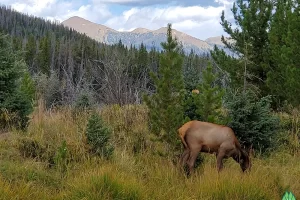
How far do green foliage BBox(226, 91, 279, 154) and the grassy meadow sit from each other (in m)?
0.40

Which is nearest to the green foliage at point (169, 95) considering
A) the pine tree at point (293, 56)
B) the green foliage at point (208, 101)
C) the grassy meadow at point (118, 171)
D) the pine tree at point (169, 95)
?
the pine tree at point (169, 95)

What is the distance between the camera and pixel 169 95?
8.02m

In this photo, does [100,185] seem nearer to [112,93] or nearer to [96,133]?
[96,133]

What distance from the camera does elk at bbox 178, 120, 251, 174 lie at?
6832 mm

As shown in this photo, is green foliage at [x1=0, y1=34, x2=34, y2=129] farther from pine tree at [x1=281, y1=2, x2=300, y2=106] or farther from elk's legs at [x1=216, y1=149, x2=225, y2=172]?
pine tree at [x1=281, y1=2, x2=300, y2=106]

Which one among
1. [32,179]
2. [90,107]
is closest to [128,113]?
[90,107]

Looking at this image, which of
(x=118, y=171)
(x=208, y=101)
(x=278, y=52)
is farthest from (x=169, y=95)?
(x=278, y=52)

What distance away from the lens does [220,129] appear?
6926mm

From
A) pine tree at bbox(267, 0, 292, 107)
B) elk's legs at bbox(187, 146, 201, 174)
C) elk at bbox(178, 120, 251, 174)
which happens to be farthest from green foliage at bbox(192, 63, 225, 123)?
pine tree at bbox(267, 0, 292, 107)

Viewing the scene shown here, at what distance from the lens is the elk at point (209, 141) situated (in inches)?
269

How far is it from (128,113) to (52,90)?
49.0 ft

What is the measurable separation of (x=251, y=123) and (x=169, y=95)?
2311 millimetres

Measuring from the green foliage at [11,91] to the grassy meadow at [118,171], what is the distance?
14.5 inches

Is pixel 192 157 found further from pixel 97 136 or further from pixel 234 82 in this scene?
pixel 234 82
